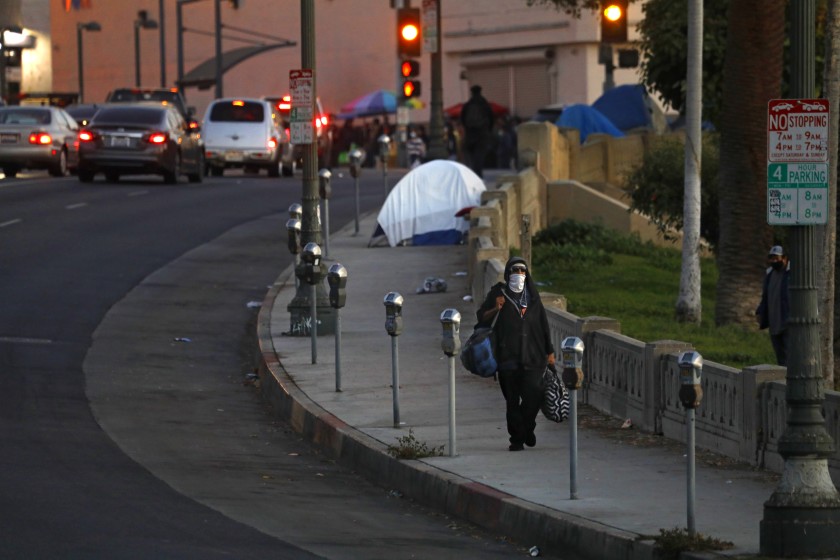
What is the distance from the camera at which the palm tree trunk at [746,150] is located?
2148cm

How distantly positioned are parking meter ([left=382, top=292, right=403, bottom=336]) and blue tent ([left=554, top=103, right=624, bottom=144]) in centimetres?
3272

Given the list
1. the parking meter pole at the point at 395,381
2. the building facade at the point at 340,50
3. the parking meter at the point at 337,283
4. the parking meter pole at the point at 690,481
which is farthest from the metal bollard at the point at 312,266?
the building facade at the point at 340,50

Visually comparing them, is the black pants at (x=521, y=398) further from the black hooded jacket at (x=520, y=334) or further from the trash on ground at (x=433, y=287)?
the trash on ground at (x=433, y=287)

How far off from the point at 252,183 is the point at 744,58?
19148 mm

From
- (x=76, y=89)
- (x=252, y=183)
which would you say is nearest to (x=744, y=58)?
(x=252, y=183)

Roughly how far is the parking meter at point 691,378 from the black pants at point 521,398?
333 cm

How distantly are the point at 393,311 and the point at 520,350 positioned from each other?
1.16m

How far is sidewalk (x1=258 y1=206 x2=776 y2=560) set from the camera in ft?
32.8

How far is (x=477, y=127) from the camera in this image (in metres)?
34.9

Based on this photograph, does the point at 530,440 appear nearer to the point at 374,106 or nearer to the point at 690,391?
the point at 690,391

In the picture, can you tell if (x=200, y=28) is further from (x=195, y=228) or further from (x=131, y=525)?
(x=131, y=525)

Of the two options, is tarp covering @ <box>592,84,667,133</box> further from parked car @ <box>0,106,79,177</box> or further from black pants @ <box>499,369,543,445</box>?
black pants @ <box>499,369,543,445</box>

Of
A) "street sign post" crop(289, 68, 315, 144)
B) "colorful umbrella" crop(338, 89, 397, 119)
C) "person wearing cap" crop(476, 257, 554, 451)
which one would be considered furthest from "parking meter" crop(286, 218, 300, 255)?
"colorful umbrella" crop(338, 89, 397, 119)

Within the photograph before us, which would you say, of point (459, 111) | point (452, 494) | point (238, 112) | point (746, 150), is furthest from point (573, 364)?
point (459, 111)
